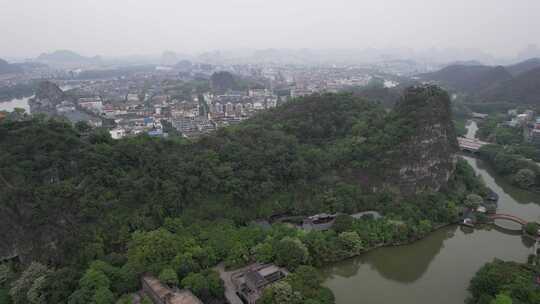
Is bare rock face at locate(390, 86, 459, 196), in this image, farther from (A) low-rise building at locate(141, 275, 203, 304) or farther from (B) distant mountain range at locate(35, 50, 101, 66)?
(B) distant mountain range at locate(35, 50, 101, 66)

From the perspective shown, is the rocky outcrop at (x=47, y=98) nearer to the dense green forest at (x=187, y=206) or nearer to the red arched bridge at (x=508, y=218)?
the dense green forest at (x=187, y=206)

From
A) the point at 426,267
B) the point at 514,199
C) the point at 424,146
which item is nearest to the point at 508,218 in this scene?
the point at 514,199

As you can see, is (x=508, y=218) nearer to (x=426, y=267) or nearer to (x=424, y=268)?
(x=426, y=267)

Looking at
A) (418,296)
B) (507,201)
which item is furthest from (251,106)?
(418,296)

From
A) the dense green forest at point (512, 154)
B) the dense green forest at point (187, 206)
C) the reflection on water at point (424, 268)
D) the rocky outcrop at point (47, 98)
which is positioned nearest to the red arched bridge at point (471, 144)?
the dense green forest at point (512, 154)

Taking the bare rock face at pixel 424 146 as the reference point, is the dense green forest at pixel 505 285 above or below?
below

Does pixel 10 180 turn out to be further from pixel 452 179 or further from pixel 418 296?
pixel 452 179
